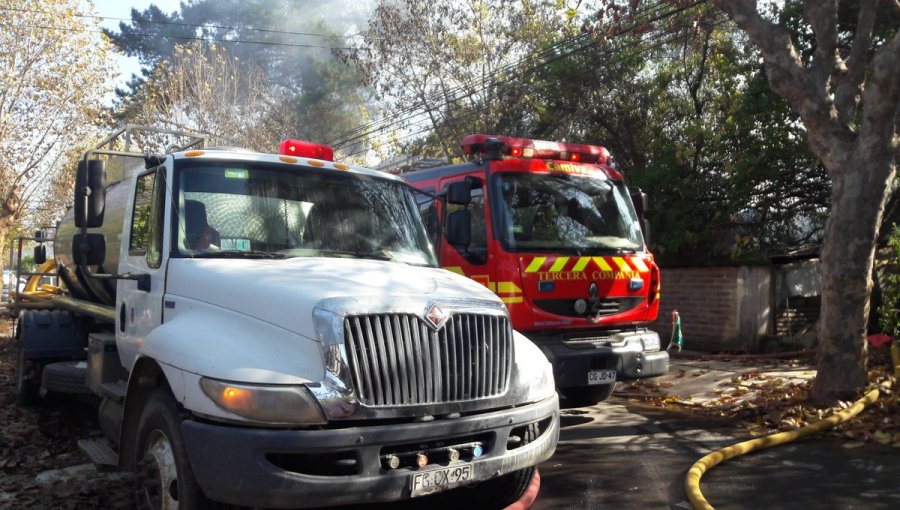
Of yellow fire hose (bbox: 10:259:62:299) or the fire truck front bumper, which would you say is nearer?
the fire truck front bumper

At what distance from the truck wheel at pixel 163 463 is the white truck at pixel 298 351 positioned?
0.01 metres

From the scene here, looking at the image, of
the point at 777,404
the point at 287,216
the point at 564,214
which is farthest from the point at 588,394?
the point at 287,216

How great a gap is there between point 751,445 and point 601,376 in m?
1.57

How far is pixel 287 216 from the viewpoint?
198 inches

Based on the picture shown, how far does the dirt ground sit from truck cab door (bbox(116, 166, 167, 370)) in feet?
2.99

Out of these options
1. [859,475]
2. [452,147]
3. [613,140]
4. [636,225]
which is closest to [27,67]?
[452,147]

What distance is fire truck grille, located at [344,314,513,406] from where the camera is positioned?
12.6ft

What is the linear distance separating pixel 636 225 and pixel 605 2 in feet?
10.8

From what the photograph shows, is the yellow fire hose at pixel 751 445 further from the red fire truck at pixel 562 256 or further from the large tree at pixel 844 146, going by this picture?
the red fire truck at pixel 562 256

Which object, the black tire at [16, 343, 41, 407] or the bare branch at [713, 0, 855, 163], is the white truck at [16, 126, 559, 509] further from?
the bare branch at [713, 0, 855, 163]

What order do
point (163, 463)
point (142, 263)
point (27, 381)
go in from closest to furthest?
point (163, 463)
point (142, 263)
point (27, 381)

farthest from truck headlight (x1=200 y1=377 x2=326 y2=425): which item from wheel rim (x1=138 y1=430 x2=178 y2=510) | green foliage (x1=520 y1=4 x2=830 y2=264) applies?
green foliage (x1=520 y1=4 x2=830 y2=264)

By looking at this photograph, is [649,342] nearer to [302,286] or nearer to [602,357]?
[602,357]

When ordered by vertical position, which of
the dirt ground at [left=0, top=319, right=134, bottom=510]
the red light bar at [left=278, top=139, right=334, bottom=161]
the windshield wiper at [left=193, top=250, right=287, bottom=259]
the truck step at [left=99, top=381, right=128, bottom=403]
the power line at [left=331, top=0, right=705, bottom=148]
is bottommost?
the dirt ground at [left=0, top=319, right=134, bottom=510]
